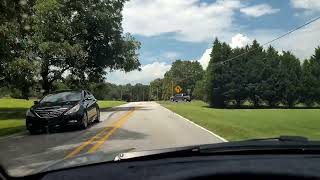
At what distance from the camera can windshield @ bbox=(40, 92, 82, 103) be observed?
24.6m

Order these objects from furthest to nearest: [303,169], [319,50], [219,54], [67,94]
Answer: [319,50], [219,54], [67,94], [303,169]

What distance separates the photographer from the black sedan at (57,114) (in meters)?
23.2

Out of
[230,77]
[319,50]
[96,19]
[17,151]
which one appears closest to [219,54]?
[230,77]

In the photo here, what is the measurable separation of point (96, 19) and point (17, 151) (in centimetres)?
3611

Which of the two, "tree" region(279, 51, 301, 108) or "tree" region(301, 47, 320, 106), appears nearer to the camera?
"tree" region(279, 51, 301, 108)

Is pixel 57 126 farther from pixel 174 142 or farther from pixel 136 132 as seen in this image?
pixel 174 142

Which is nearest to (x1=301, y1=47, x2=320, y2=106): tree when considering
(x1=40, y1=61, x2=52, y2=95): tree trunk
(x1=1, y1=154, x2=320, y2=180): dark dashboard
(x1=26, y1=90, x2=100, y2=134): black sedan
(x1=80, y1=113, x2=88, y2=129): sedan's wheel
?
(x1=40, y1=61, x2=52, y2=95): tree trunk

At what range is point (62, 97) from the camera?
25.0 m

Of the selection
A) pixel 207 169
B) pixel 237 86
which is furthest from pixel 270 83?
pixel 207 169

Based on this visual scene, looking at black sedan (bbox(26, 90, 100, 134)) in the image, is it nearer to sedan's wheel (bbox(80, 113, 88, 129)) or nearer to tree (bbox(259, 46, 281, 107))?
sedan's wheel (bbox(80, 113, 88, 129))

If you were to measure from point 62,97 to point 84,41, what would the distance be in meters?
28.0

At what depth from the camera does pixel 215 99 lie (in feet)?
348

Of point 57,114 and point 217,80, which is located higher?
point 217,80

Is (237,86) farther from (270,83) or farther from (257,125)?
(257,125)
